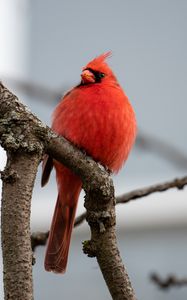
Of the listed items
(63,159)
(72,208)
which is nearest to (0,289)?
(72,208)

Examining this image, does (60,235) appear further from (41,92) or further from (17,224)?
(17,224)

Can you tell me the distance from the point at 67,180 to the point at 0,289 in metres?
2.53

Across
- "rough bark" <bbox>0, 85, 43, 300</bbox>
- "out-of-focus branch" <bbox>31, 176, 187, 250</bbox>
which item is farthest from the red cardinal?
"rough bark" <bbox>0, 85, 43, 300</bbox>

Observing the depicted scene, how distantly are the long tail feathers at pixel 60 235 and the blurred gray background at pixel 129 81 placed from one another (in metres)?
2.45

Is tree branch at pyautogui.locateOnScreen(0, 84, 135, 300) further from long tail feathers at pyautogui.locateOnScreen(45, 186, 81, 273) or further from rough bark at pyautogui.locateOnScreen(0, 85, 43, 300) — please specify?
long tail feathers at pyautogui.locateOnScreen(45, 186, 81, 273)

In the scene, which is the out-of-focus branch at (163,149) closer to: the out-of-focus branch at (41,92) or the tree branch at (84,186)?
the out-of-focus branch at (41,92)

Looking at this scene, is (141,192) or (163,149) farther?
(163,149)

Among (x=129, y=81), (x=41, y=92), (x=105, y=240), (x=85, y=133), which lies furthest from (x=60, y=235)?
(x=129, y=81)

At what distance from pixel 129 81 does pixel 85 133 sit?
3.61m

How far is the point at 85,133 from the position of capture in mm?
2539

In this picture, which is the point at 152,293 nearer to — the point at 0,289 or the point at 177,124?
the point at 0,289

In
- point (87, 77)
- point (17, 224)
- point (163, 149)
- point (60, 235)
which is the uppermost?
point (87, 77)

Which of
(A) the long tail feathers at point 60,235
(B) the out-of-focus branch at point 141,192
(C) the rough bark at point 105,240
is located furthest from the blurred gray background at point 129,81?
(C) the rough bark at point 105,240

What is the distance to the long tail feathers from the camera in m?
2.58
